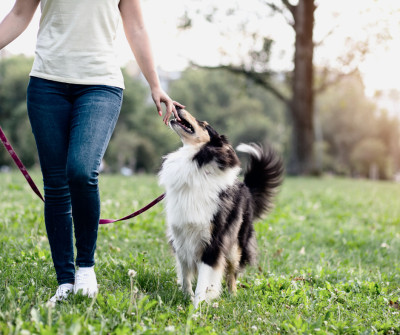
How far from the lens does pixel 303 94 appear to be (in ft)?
60.7

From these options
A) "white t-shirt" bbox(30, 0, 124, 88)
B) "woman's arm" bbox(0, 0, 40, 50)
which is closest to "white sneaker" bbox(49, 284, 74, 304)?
"white t-shirt" bbox(30, 0, 124, 88)

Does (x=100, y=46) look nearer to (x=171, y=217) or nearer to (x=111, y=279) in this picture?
(x=171, y=217)

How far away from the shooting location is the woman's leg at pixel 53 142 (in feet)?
9.34

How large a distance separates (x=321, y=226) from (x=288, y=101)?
1289cm

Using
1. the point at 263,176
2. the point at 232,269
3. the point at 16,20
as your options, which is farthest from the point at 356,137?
the point at 16,20

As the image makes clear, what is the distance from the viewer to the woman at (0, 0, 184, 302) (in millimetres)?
2812

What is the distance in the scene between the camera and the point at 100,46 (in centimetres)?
292

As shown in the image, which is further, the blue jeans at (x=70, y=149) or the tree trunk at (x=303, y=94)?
the tree trunk at (x=303, y=94)

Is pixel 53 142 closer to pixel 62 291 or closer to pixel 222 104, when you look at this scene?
pixel 62 291

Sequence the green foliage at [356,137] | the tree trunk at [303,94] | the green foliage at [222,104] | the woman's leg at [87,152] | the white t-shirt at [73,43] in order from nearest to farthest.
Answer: the woman's leg at [87,152] < the white t-shirt at [73,43] < the tree trunk at [303,94] < the green foliage at [356,137] < the green foliage at [222,104]

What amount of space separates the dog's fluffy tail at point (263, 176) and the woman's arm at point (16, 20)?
223cm

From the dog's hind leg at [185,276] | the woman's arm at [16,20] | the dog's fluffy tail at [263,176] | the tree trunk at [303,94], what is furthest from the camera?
the tree trunk at [303,94]

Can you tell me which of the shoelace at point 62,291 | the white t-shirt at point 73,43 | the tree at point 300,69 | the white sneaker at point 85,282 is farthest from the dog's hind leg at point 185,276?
the tree at point 300,69

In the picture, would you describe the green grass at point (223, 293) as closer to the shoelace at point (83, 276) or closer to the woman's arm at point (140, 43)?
the shoelace at point (83, 276)
